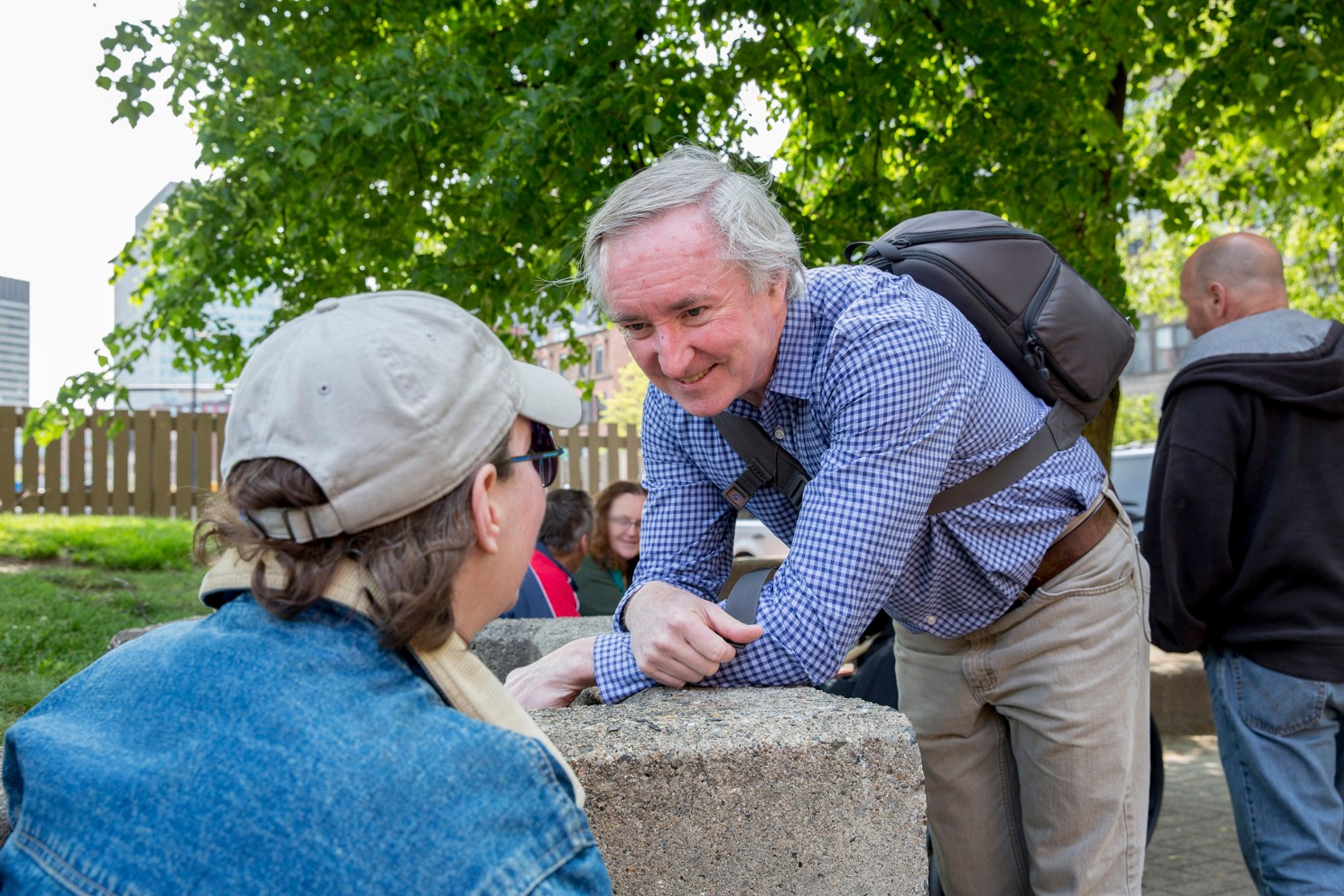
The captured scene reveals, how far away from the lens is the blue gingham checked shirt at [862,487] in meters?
1.90

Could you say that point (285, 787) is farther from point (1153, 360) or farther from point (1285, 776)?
point (1153, 360)

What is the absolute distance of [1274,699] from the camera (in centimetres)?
324

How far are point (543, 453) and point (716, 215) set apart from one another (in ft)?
2.36

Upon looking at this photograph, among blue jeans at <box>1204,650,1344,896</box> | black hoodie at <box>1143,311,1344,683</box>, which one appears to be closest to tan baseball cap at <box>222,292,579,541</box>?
black hoodie at <box>1143,311,1344,683</box>

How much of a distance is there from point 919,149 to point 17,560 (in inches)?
249

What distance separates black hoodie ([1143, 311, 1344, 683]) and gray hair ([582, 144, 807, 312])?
1.72 metres

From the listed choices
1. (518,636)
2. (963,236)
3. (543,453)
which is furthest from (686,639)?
(518,636)

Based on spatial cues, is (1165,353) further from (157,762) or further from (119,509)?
(157,762)

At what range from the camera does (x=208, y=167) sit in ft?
20.5

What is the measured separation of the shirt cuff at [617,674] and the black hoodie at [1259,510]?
74.7 inches

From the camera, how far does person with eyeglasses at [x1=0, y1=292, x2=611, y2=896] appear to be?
3.48 feet

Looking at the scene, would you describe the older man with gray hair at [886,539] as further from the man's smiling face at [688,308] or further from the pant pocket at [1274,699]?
the pant pocket at [1274,699]

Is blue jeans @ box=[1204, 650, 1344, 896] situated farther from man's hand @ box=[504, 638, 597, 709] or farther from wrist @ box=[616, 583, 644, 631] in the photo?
man's hand @ box=[504, 638, 597, 709]

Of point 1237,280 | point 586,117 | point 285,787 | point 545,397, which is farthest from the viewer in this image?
point 586,117
